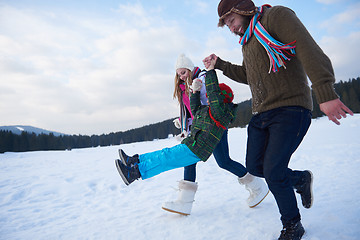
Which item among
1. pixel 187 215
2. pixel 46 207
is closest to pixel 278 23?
pixel 187 215

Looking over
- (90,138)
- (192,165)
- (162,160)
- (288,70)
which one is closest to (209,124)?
(162,160)

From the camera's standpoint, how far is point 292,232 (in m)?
1.65

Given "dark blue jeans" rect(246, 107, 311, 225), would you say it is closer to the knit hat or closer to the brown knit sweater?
the brown knit sweater

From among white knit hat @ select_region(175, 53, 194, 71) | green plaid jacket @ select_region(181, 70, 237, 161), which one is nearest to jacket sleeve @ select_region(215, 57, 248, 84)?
green plaid jacket @ select_region(181, 70, 237, 161)

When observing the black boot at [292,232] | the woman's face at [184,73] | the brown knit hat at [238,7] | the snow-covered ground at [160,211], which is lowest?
the snow-covered ground at [160,211]

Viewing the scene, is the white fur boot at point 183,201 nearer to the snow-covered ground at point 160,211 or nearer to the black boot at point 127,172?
the snow-covered ground at point 160,211

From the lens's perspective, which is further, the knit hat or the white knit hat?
the white knit hat

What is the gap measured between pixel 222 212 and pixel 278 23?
6.99 ft

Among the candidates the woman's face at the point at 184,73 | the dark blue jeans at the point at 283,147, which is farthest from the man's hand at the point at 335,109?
the woman's face at the point at 184,73

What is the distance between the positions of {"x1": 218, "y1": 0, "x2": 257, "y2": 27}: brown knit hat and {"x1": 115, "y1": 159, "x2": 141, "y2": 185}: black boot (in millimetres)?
1764

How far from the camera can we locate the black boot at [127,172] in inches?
78.6

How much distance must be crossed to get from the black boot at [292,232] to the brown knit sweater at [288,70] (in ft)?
3.32

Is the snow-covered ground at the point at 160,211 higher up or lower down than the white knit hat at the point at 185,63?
lower down

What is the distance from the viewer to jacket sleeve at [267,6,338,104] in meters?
1.35
